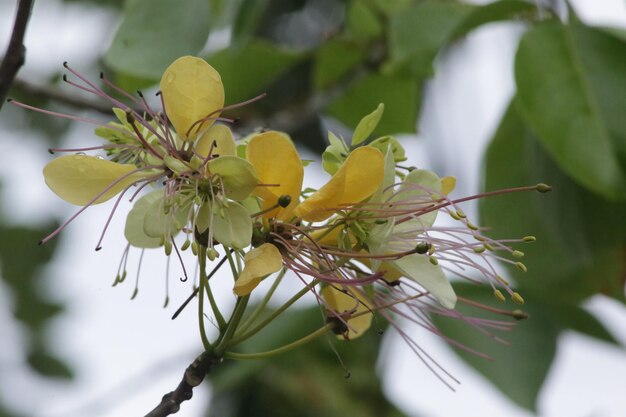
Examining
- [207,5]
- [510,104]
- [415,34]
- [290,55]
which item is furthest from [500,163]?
[207,5]

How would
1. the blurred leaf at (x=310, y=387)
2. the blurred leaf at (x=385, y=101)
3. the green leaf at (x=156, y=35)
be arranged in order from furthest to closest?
1. the blurred leaf at (x=310, y=387)
2. the blurred leaf at (x=385, y=101)
3. the green leaf at (x=156, y=35)

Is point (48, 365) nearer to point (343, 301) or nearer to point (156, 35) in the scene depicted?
point (156, 35)

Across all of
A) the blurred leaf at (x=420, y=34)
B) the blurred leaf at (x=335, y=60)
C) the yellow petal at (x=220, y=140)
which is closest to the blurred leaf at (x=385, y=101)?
the blurred leaf at (x=335, y=60)

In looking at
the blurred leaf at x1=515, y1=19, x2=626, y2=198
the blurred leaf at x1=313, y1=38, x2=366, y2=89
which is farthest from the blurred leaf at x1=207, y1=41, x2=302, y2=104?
the blurred leaf at x1=515, y1=19, x2=626, y2=198

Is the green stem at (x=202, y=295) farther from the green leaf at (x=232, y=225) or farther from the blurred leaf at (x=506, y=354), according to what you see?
the blurred leaf at (x=506, y=354)

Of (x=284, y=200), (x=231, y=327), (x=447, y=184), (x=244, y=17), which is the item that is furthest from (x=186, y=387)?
(x=244, y=17)

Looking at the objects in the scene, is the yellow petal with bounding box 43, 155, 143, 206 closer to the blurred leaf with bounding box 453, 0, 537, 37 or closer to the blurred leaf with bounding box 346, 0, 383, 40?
the blurred leaf with bounding box 453, 0, 537, 37

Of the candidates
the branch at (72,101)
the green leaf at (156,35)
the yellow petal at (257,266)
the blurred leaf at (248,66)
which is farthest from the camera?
the blurred leaf at (248,66)
